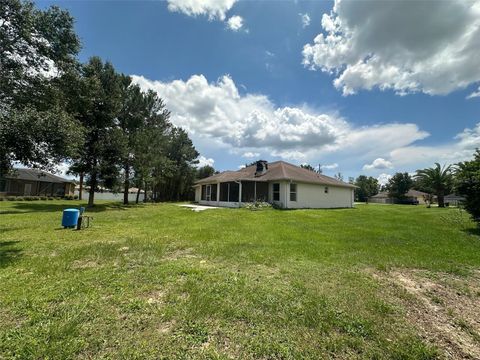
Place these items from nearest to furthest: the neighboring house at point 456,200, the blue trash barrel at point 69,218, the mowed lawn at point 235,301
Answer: the mowed lawn at point 235,301 → the blue trash barrel at point 69,218 → the neighboring house at point 456,200

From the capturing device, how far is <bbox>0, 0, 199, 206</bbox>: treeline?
7281mm

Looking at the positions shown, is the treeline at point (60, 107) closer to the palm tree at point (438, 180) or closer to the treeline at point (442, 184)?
the treeline at point (442, 184)

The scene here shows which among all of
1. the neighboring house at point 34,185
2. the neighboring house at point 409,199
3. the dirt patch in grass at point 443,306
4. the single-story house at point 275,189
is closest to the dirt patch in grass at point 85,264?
the dirt patch in grass at point 443,306

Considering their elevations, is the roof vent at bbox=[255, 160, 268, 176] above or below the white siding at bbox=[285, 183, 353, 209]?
above

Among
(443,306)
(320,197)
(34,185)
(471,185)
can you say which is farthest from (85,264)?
(34,185)

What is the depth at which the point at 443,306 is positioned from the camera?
3.86 m

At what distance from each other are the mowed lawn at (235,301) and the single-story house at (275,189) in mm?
14102

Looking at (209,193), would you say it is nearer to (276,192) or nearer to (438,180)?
(276,192)

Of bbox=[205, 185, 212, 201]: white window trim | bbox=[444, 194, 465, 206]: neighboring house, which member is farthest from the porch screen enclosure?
bbox=[444, 194, 465, 206]: neighboring house

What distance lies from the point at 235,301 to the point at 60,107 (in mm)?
10435

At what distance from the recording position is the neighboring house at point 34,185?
1272 inches

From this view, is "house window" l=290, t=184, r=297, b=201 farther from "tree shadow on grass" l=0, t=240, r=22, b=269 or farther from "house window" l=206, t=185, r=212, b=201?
"tree shadow on grass" l=0, t=240, r=22, b=269

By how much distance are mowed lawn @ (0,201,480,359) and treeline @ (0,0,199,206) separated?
3072mm

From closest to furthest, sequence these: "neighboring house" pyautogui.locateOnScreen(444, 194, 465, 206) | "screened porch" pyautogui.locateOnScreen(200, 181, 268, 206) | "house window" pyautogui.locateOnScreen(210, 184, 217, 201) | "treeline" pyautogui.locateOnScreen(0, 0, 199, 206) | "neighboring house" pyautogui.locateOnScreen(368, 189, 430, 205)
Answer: "treeline" pyautogui.locateOnScreen(0, 0, 199, 206)
"neighboring house" pyautogui.locateOnScreen(444, 194, 465, 206)
"screened porch" pyautogui.locateOnScreen(200, 181, 268, 206)
"house window" pyautogui.locateOnScreen(210, 184, 217, 201)
"neighboring house" pyautogui.locateOnScreen(368, 189, 430, 205)
